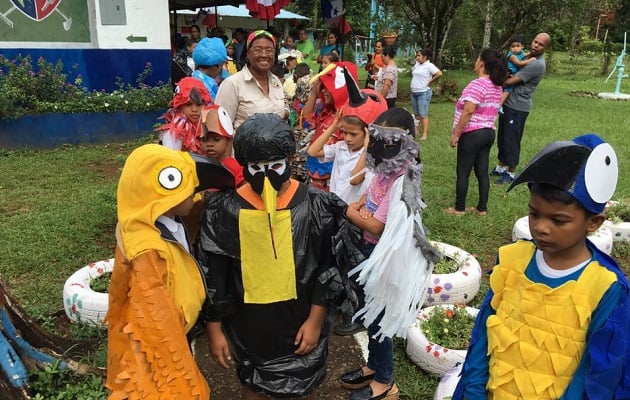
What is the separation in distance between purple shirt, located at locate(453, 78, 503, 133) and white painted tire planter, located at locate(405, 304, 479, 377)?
9.62 ft

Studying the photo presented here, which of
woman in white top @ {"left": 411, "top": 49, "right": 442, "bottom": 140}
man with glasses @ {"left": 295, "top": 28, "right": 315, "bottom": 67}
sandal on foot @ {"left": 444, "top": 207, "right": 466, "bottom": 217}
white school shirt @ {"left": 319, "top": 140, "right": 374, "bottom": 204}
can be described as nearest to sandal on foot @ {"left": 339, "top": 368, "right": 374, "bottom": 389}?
white school shirt @ {"left": 319, "top": 140, "right": 374, "bottom": 204}

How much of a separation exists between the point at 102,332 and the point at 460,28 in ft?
75.0

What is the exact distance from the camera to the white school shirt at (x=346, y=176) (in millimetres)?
3438

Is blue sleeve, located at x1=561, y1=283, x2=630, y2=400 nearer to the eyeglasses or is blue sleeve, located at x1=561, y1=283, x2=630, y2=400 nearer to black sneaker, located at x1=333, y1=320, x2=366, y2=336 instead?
black sneaker, located at x1=333, y1=320, x2=366, y2=336

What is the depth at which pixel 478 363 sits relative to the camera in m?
1.90

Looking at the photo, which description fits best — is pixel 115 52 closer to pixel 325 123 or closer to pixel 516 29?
pixel 325 123

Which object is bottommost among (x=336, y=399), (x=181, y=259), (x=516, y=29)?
(x=336, y=399)

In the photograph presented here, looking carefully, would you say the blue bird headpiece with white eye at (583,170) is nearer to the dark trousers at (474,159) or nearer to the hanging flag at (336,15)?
the dark trousers at (474,159)

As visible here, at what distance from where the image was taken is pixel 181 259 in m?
2.00

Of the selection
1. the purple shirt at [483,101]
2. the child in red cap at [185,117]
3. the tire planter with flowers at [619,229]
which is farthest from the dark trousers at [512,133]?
the child in red cap at [185,117]

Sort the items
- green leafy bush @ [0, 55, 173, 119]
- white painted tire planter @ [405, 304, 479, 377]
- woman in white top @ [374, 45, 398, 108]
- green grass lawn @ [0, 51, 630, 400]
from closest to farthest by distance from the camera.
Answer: white painted tire planter @ [405, 304, 479, 377], green grass lawn @ [0, 51, 630, 400], green leafy bush @ [0, 55, 173, 119], woman in white top @ [374, 45, 398, 108]

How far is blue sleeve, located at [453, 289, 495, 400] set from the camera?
1.88m

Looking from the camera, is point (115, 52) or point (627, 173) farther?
point (115, 52)

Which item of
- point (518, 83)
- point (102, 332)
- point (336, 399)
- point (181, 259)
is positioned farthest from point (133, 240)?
point (518, 83)
